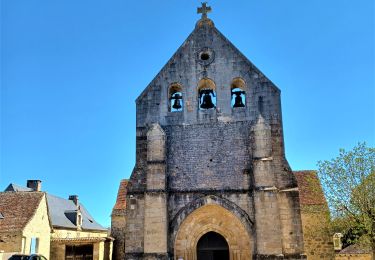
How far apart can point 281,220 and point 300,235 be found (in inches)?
29.6

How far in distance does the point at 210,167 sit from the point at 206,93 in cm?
301

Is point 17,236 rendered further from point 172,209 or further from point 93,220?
point 93,220

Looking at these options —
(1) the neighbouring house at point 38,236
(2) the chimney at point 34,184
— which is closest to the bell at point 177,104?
(1) the neighbouring house at point 38,236

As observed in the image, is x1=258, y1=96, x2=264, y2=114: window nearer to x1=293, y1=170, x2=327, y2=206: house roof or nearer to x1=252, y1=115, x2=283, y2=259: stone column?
x1=252, y1=115, x2=283, y2=259: stone column

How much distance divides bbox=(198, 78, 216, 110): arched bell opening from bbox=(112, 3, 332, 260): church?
0.13 feet

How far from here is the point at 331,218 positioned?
47.2ft

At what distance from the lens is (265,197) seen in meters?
13.0

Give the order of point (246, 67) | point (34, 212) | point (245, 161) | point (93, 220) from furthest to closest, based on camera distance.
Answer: point (93, 220)
point (34, 212)
point (246, 67)
point (245, 161)

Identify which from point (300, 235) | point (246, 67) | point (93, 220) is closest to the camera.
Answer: point (300, 235)

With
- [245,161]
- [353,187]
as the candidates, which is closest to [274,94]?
[245,161]

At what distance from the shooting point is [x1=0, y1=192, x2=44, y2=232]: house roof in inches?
800

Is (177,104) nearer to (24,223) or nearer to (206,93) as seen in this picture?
(206,93)

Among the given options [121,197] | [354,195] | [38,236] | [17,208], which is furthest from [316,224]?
[17,208]

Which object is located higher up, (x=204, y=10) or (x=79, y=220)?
(x=204, y=10)
